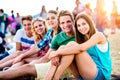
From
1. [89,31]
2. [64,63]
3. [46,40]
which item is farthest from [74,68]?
[46,40]

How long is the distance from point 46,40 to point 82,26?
817 mm

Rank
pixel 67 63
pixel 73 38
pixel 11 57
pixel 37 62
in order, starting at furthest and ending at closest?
1. pixel 11 57
2. pixel 37 62
3. pixel 73 38
4. pixel 67 63

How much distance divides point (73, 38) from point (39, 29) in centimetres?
66

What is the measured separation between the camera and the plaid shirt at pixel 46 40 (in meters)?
3.76

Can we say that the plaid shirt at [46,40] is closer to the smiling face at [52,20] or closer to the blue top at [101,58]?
the smiling face at [52,20]

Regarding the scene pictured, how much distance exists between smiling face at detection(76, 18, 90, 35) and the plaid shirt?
0.75 metres

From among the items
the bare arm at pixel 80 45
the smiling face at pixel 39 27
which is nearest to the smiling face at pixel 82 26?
the bare arm at pixel 80 45

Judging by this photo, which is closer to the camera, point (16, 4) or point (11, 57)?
point (11, 57)

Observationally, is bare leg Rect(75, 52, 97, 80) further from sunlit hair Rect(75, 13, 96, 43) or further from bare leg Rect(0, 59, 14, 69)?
bare leg Rect(0, 59, 14, 69)

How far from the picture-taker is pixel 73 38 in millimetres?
3309

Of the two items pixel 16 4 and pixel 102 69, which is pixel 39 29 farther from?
pixel 16 4

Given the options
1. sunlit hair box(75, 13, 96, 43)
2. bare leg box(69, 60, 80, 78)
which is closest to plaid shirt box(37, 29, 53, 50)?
sunlit hair box(75, 13, 96, 43)

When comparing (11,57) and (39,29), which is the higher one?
(39,29)

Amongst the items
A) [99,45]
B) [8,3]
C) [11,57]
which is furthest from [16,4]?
[99,45]
